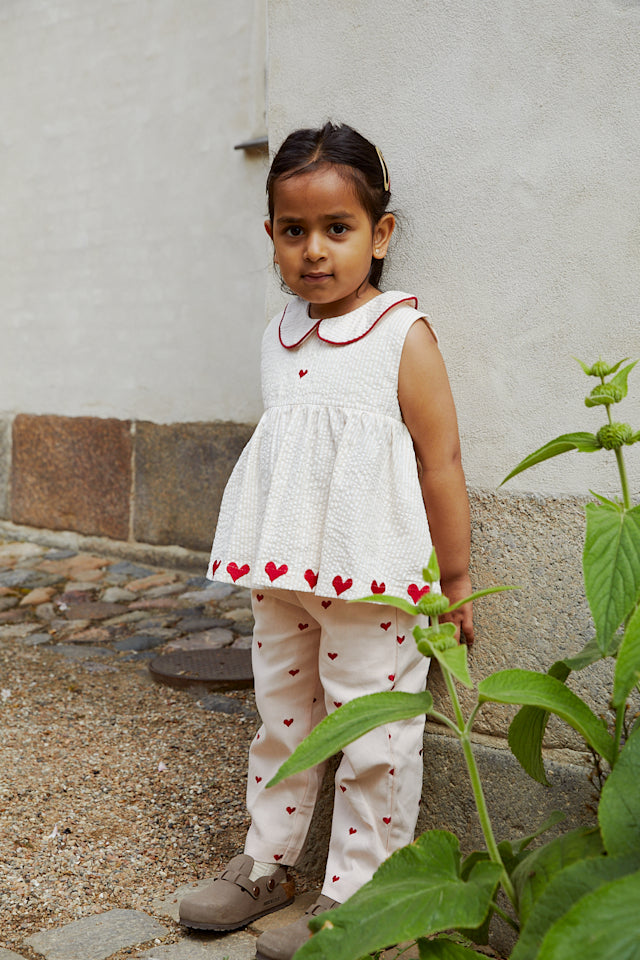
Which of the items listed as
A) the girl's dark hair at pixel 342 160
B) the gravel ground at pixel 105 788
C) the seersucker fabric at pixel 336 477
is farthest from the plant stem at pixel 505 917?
the girl's dark hair at pixel 342 160

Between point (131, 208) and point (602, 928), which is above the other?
point (131, 208)

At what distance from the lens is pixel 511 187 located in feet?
5.47

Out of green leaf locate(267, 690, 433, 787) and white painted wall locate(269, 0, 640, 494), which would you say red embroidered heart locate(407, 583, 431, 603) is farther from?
green leaf locate(267, 690, 433, 787)

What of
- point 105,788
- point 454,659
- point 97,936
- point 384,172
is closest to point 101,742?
point 105,788

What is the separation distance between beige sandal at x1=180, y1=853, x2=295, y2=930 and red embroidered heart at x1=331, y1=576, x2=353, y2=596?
0.62 meters

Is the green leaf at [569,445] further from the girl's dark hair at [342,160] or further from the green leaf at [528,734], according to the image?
the girl's dark hair at [342,160]

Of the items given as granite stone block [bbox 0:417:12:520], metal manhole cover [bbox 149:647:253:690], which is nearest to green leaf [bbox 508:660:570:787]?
metal manhole cover [bbox 149:647:253:690]

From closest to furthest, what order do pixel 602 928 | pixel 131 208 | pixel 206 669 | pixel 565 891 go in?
pixel 602 928, pixel 565 891, pixel 206 669, pixel 131 208

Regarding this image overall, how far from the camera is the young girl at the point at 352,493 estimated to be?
167 cm

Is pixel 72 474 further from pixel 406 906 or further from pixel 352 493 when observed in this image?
pixel 406 906

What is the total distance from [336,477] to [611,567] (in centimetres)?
69

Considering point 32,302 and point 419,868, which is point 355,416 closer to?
point 419,868

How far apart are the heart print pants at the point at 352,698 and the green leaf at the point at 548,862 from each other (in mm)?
569

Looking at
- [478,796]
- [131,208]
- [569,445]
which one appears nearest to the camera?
[478,796]
